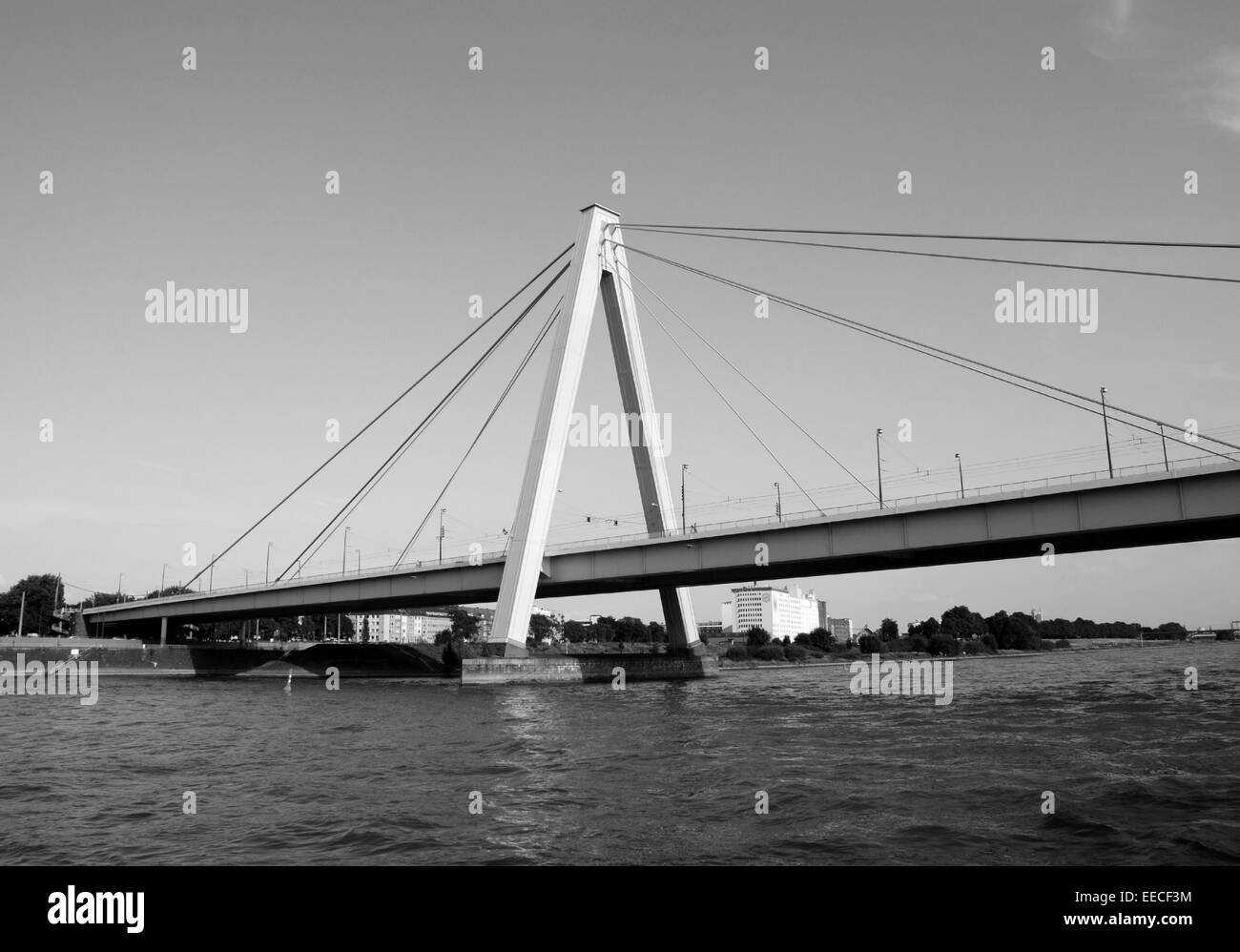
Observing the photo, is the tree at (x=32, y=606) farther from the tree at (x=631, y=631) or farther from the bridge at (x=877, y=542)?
the tree at (x=631, y=631)

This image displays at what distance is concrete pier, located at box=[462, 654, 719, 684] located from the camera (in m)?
47.8

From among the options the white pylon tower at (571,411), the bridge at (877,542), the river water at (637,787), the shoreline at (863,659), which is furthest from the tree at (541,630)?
the river water at (637,787)

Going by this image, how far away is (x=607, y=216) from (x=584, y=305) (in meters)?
7.28

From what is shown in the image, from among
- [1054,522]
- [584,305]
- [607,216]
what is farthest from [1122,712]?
[607,216]

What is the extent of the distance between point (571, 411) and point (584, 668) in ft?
54.6

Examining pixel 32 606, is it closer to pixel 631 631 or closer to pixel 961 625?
pixel 631 631

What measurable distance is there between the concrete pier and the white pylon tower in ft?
3.48

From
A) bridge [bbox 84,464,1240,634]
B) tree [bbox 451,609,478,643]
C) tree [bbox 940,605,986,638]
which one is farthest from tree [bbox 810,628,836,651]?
bridge [bbox 84,464,1240,634]

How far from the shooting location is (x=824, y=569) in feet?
167

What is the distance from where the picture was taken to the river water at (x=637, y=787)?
10.6m

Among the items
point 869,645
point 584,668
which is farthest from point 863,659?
point 584,668

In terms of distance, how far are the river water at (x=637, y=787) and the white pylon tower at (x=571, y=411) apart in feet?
58.8

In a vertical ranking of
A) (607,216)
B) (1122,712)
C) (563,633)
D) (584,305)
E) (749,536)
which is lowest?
(563,633)
